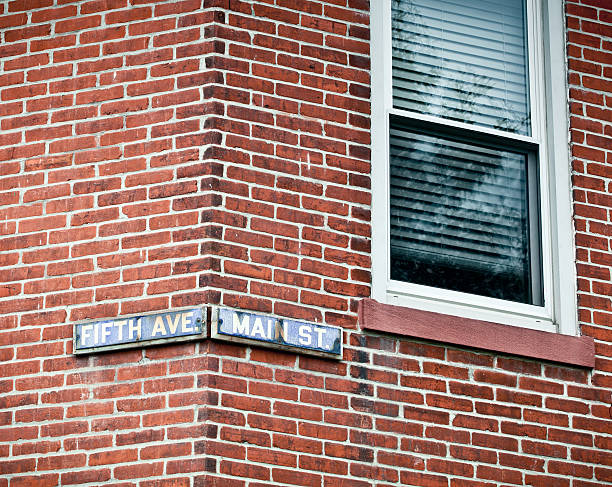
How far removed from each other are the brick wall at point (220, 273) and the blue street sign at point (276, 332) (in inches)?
2.9

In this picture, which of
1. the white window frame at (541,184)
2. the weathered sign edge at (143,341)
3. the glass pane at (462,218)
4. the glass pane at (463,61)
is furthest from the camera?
the glass pane at (463,61)

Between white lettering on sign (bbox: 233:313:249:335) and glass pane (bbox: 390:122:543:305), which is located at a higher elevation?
glass pane (bbox: 390:122:543:305)

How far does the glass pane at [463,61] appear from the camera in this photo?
26.4 ft

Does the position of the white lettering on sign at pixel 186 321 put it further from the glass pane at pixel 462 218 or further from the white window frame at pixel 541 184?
the glass pane at pixel 462 218

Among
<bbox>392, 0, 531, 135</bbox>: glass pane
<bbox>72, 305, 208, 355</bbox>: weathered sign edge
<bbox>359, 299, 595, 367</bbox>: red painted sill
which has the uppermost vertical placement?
<bbox>392, 0, 531, 135</bbox>: glass pane

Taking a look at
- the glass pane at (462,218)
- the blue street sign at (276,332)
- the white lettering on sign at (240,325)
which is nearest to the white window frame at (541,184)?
the glass pane at (462,218)

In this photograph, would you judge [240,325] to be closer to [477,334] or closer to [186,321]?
[186,321]

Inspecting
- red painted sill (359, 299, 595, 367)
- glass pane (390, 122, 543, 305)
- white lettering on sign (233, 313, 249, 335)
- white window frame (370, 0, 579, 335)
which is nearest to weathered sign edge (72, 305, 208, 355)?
white lettering on sign (233, 313, 249, 335)

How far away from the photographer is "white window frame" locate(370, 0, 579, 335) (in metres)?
7.57

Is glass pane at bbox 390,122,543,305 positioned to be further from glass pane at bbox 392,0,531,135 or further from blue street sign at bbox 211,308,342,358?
blue street sign at bbox 211,308,342,358

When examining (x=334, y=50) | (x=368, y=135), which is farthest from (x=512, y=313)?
(x=334, y=50)

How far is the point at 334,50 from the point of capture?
25.4ft

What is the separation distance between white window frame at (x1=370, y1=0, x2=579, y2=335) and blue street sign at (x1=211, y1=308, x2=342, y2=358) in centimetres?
46

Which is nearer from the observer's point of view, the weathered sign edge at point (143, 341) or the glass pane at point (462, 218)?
the weathered sign edge at point (143, 341)
